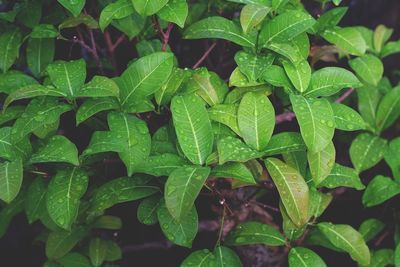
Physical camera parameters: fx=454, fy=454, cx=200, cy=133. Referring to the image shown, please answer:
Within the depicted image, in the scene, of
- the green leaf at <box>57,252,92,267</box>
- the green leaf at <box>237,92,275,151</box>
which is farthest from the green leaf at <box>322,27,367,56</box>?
the green leaf at <box>57,252,92,267</box>

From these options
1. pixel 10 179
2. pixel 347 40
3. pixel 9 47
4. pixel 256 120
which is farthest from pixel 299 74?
pixel 9 47

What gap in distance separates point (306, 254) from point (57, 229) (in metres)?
0.90

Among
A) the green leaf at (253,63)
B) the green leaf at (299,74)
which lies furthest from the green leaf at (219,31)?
the green leaf at (299,74)

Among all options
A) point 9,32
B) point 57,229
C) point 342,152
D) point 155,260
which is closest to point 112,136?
point 57,229

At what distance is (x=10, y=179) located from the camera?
4.36 ft

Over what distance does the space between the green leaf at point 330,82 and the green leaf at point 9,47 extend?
1.08 metres

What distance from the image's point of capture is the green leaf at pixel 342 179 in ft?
5.14

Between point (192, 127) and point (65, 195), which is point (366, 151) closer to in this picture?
point (192, 127)

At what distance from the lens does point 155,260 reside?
238cm

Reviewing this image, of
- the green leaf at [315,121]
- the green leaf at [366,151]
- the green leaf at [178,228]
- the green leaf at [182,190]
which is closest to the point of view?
the green leaf at [182,190]

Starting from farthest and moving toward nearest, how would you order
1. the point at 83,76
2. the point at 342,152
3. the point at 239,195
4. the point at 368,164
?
the point at 342,152, the point at 239,195, the point at 368,164, the point at 83,76

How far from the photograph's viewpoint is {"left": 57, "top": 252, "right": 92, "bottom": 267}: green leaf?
1.74m

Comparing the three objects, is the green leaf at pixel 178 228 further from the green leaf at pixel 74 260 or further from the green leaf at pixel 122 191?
the green leaf at pixel 74 260

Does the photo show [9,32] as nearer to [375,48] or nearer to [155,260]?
[155,260]
